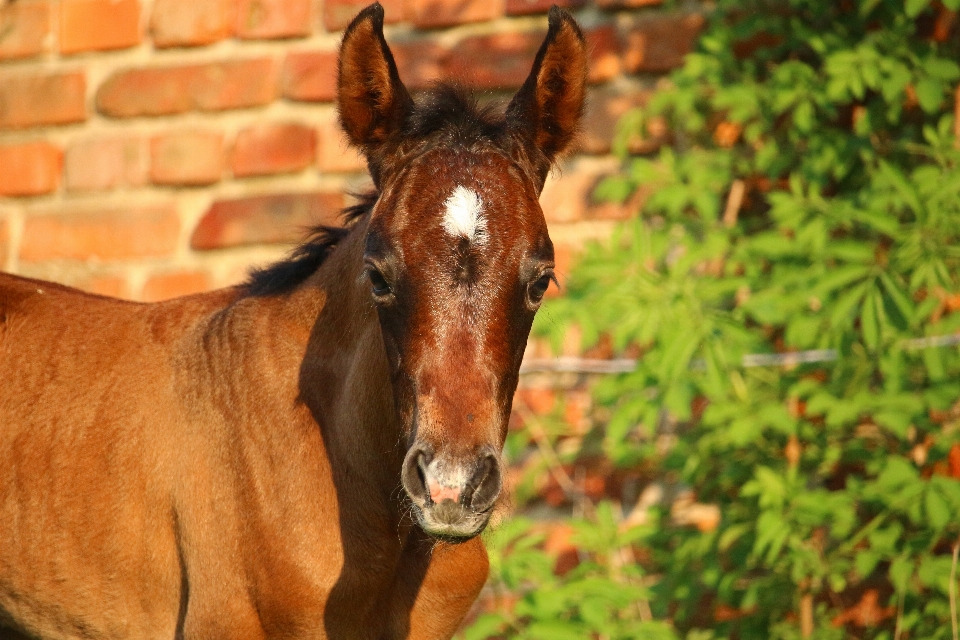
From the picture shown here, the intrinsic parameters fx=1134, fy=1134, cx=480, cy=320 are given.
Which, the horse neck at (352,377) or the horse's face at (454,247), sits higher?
the horse's face at (454,247)

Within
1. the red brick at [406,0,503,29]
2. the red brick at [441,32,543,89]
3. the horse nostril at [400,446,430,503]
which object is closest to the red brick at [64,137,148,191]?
the red brick at [406,0,503,29]

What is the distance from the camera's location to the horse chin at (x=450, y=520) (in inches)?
91.6

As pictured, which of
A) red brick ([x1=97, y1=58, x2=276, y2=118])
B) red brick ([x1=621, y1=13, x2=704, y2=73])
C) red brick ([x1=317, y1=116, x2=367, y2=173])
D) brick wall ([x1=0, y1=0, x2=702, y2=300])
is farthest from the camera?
red brick ([x1=97, y1=58, x2=276, y2=118])

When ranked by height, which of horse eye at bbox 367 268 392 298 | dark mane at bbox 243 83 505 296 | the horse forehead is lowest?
horse eye at bbox 367 268 392 298

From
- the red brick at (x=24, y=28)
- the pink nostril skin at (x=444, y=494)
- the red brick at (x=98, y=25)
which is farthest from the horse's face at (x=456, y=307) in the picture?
A: the red brick at (x=24, y=28)

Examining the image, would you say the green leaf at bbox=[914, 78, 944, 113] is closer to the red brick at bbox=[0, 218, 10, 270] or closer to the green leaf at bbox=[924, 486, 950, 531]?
the green leaf at bbox=[924, 486, 950, 531]

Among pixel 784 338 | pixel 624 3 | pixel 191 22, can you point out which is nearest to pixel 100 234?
pixel 191 22

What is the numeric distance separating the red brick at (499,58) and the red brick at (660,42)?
378 millimetres

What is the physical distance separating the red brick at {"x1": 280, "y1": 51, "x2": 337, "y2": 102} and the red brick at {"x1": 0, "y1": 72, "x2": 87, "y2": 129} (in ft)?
3.33

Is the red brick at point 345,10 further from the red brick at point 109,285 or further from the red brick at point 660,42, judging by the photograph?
the red brick at point 109,285

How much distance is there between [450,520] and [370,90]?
1.13 meters

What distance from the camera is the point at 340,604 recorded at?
2805 millimetres

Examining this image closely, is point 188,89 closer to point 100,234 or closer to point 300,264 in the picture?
point 100,234

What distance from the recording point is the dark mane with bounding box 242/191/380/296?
325 cm
